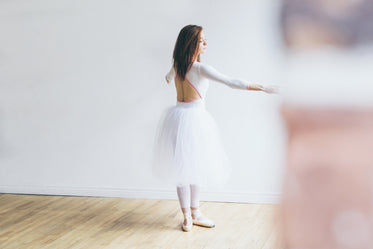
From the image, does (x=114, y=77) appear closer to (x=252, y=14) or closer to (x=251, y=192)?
(x=252, y=14)

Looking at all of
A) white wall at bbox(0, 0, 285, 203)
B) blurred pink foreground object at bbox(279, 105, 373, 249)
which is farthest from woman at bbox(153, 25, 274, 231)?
blurred pink foreground object at bbox(279, 105, 373, 249)

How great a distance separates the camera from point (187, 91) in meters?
2.47

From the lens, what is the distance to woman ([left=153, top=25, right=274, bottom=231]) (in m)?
2.39

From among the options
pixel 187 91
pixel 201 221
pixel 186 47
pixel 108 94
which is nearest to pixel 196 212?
pixel 201 221

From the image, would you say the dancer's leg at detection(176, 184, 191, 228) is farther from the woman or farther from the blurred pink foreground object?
the blurred pink foreground object

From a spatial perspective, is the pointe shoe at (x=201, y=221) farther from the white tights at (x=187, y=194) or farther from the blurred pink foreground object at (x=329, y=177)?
the blurred pink foreground object at (x=329, y=177)

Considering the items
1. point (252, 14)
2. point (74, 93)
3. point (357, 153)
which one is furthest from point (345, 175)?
point (74, 93)

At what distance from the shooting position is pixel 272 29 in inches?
9.4

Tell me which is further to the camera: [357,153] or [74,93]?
[74,93]

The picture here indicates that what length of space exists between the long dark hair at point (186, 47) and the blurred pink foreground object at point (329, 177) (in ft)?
7.19

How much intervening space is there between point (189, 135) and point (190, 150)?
0.08 metres

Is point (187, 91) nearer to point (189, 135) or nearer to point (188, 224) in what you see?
point (189, 135)

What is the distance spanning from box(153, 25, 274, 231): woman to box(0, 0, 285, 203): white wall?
613 mm

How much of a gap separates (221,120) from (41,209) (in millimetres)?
1435
